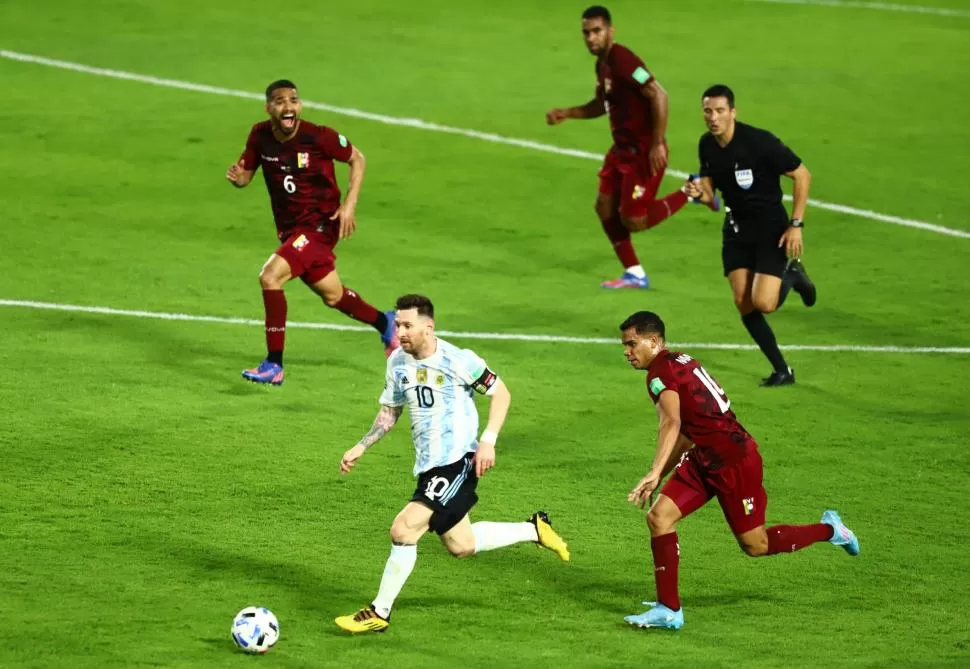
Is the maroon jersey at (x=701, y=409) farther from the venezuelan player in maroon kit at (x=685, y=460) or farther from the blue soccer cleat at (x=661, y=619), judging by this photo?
the blue soccer cleat at (x=661, y=619)

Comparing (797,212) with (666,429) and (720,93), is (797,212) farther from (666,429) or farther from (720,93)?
(666,429)

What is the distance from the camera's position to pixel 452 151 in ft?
72.6

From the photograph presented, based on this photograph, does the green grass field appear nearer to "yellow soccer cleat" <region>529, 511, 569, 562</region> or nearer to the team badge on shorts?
"yellow soccer cleat" <region>529, 511, 569, 562</region>

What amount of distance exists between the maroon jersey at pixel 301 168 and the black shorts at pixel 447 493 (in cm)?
511

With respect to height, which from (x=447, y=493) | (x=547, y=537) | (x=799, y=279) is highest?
(x=799, y=279)

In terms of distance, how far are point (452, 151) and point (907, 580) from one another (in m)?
12.8

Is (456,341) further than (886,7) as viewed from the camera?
No

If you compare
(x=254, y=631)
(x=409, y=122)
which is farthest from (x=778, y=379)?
(x=409, y=122)

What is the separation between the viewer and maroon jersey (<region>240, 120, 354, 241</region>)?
1402 centimetres

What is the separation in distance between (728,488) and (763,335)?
4.74 meters

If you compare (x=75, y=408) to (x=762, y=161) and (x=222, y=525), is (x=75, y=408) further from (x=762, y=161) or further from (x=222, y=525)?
(x=762, y=161)

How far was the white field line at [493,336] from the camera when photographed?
15.6 m

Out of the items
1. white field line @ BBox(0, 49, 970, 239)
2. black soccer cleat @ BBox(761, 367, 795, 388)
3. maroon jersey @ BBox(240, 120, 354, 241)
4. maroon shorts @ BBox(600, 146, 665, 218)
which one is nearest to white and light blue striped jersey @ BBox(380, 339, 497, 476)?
maroon jersey @ BBox(240, 120, 354, 241)

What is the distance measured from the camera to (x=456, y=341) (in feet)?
50.8
